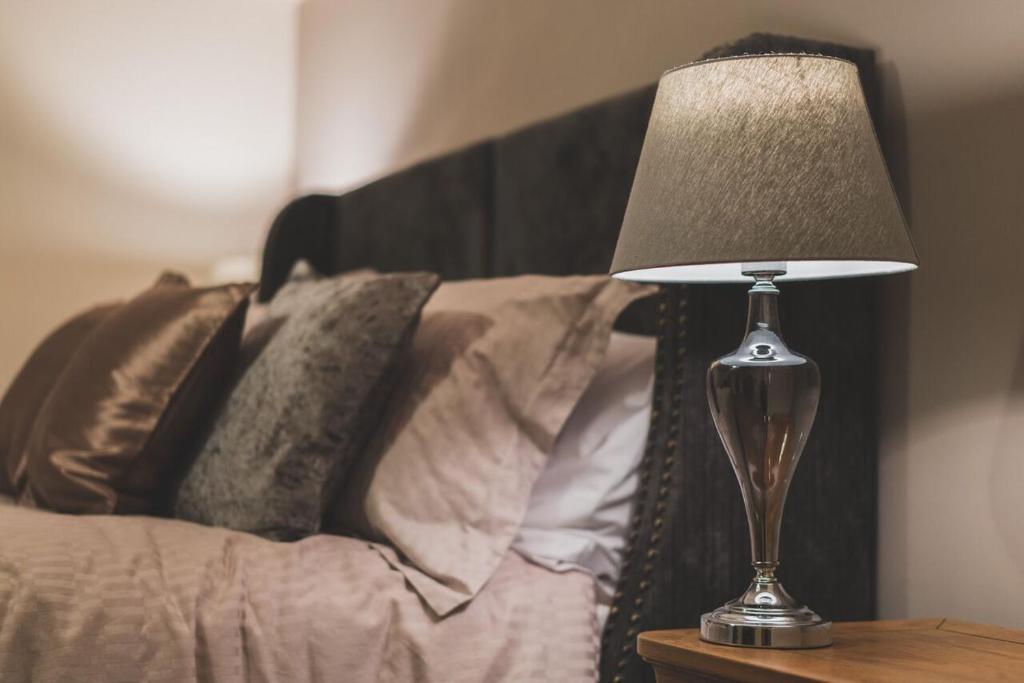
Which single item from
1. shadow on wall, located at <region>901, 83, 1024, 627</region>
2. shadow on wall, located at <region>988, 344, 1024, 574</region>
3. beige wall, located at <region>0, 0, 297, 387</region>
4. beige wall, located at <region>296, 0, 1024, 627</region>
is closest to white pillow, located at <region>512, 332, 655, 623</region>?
beige wall, located at <region>296, 0, 1024, 627</region>

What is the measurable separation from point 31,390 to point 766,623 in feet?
6.09

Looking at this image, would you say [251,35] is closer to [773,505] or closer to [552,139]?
[552,139]

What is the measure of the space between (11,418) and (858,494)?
70.1 inches

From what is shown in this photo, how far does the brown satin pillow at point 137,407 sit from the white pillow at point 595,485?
0.65 meters

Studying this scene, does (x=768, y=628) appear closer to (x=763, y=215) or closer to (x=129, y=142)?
(x=763, y=215)

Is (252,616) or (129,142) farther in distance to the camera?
(129,142)

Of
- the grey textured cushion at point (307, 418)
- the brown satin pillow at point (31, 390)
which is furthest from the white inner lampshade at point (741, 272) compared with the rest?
the brown satin pillow at point (31, 390)

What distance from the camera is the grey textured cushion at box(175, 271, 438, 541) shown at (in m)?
1.84

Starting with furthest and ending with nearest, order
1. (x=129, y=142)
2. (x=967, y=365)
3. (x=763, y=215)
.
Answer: (x=129, y=142)
(x=967, y=365)
(x=763, y=215)

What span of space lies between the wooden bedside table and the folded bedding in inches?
12.0

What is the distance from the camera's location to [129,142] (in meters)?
4.07

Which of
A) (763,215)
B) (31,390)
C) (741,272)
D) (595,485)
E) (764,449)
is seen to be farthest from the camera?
(31,390)

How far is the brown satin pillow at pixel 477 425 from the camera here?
1746mm

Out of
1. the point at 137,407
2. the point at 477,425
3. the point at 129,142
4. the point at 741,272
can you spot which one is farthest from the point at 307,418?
the point at 129,142
